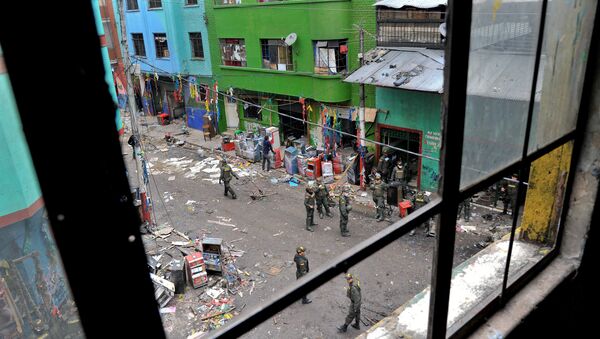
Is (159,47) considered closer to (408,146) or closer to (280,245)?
(408,146)

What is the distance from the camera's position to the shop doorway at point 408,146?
13.5 m

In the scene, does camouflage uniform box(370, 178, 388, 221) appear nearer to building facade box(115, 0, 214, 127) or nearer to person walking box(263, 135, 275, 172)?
person walking box(263, 135, 275, 172)

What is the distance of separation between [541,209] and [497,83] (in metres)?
1.36

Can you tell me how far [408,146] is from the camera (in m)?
13.7

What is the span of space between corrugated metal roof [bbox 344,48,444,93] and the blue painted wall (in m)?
9.93

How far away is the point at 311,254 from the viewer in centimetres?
1076

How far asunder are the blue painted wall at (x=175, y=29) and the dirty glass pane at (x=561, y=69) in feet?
64.2

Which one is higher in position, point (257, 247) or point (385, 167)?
point (385, 167)

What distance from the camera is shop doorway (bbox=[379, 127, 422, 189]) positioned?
530 inches

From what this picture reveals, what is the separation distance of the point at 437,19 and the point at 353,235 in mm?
6406

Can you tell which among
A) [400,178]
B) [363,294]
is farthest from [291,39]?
[363,294]

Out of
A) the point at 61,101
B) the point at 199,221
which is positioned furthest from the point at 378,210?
the point at 61,101

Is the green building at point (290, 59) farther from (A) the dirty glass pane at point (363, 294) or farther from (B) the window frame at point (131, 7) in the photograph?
(A) the dirty glass pane at point (363, 294)

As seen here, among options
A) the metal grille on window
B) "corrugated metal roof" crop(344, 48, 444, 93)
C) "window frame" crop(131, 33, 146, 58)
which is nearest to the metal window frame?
"corrugated metal roof" crop(344, 48, 444, 93)
